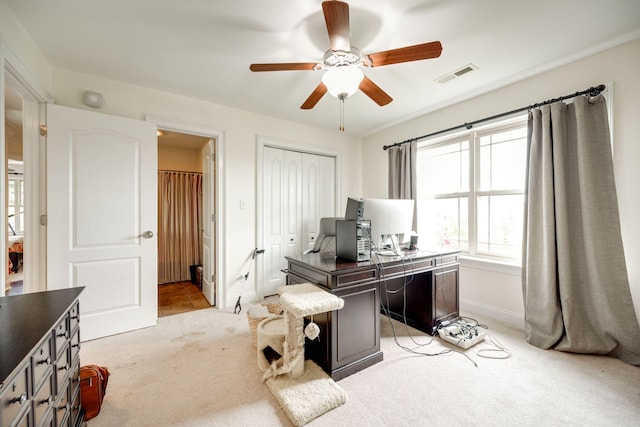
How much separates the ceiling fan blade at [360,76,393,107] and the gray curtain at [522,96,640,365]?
1.45 meters

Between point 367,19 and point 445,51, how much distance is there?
2.60 ft

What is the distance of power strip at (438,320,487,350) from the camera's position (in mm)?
2176

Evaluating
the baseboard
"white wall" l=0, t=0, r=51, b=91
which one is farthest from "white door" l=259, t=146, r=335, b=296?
the baseboard

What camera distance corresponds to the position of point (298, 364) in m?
1.72

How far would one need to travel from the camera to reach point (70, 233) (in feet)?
7.31

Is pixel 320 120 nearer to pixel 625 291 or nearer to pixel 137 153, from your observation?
pixel 137 153

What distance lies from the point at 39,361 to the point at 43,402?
0.56ft

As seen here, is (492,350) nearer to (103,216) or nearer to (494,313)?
(494,313)

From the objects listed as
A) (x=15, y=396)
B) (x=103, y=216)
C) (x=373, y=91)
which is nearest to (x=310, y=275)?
(x=15, y=396)

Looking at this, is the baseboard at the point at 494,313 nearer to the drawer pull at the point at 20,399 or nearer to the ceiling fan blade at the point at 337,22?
the ceiling fan blade at the point at 337,22

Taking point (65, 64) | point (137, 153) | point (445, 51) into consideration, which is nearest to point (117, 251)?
point (137, 153)

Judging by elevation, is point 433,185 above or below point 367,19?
below

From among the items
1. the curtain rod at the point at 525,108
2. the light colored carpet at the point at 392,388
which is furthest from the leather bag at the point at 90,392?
the curtain rod at the point at 525,108

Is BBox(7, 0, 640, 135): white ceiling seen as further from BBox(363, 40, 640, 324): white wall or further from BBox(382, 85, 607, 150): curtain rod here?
BBox(382, 85, 607, 150): curtain rod
